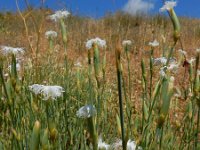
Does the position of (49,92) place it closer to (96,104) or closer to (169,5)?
(169,5)

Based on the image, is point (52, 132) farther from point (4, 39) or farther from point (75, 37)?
point (75, 37)

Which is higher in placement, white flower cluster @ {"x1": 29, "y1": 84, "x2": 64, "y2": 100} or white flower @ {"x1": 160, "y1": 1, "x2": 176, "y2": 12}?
white flower @ {"x1": 160, "y1": 1, "x2": 176, "y2": 12}

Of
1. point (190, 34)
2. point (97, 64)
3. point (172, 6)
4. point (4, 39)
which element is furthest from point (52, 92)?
point (190, 34)

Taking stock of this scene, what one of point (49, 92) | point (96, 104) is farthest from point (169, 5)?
point (96, 104)

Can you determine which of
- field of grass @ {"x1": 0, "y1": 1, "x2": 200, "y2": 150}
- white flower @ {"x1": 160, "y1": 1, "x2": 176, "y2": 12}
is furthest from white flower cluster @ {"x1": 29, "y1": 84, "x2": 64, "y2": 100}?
white flower @ {"x1": 160, "y1": 1, "x2": 176, "y2": 12}

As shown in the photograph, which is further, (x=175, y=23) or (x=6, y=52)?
(x=6, y=52)

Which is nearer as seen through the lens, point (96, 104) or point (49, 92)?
point (49, 92)

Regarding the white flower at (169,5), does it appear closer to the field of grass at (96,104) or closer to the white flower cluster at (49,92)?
the field of grass at (96,104)

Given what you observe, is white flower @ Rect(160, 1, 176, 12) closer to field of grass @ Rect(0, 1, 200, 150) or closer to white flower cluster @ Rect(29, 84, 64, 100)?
field of grass @ Rect(0, 1, 200, 150)

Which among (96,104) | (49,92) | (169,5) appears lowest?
(96,104)

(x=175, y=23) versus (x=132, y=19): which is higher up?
(x=132, y=19)

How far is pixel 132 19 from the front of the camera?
955cm

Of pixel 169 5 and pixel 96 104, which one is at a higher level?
pixel 169 5

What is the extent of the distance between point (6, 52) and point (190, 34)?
7.19 meters
